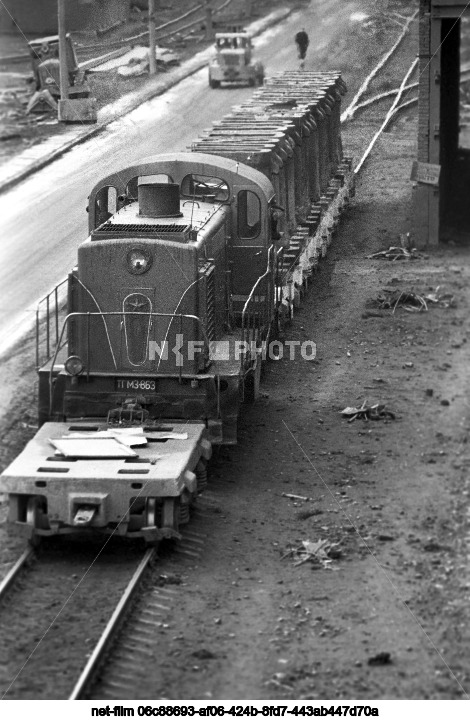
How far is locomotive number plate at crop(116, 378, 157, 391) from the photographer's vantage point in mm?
17422

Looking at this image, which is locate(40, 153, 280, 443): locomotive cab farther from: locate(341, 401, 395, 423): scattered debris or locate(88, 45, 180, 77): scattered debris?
locate(88, 45, 180, 77): scattered debris

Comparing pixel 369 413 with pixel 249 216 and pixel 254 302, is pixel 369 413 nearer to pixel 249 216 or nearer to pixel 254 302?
pixel 254 302

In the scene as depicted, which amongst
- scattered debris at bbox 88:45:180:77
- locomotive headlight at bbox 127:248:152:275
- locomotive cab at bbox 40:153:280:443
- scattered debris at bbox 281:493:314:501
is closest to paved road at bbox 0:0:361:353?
scattered debris at bbox 88:45:180:77

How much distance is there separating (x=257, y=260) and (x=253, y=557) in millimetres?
6626

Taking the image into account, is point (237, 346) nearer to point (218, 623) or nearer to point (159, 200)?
point (159, 200)

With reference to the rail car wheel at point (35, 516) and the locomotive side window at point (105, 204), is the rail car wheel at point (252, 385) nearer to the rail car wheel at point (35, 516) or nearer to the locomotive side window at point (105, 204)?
the locomotive side window at point (105, 204)

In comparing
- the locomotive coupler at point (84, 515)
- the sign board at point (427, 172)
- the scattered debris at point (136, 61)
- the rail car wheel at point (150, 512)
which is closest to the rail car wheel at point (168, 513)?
the rail car wheel at point (150, 512)

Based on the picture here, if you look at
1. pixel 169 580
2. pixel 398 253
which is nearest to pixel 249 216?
pixel 398 253

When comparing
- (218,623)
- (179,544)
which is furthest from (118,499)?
(218,623)

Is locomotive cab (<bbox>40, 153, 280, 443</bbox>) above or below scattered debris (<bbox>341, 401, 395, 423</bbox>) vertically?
above

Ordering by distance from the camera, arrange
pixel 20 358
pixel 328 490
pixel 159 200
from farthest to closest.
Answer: pixel 20 358, pixel 159 200, pixel 328 490

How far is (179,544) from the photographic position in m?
15.4

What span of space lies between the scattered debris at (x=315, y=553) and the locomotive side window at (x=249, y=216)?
6.48m

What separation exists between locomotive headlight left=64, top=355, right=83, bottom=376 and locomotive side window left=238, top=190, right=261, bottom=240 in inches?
162
